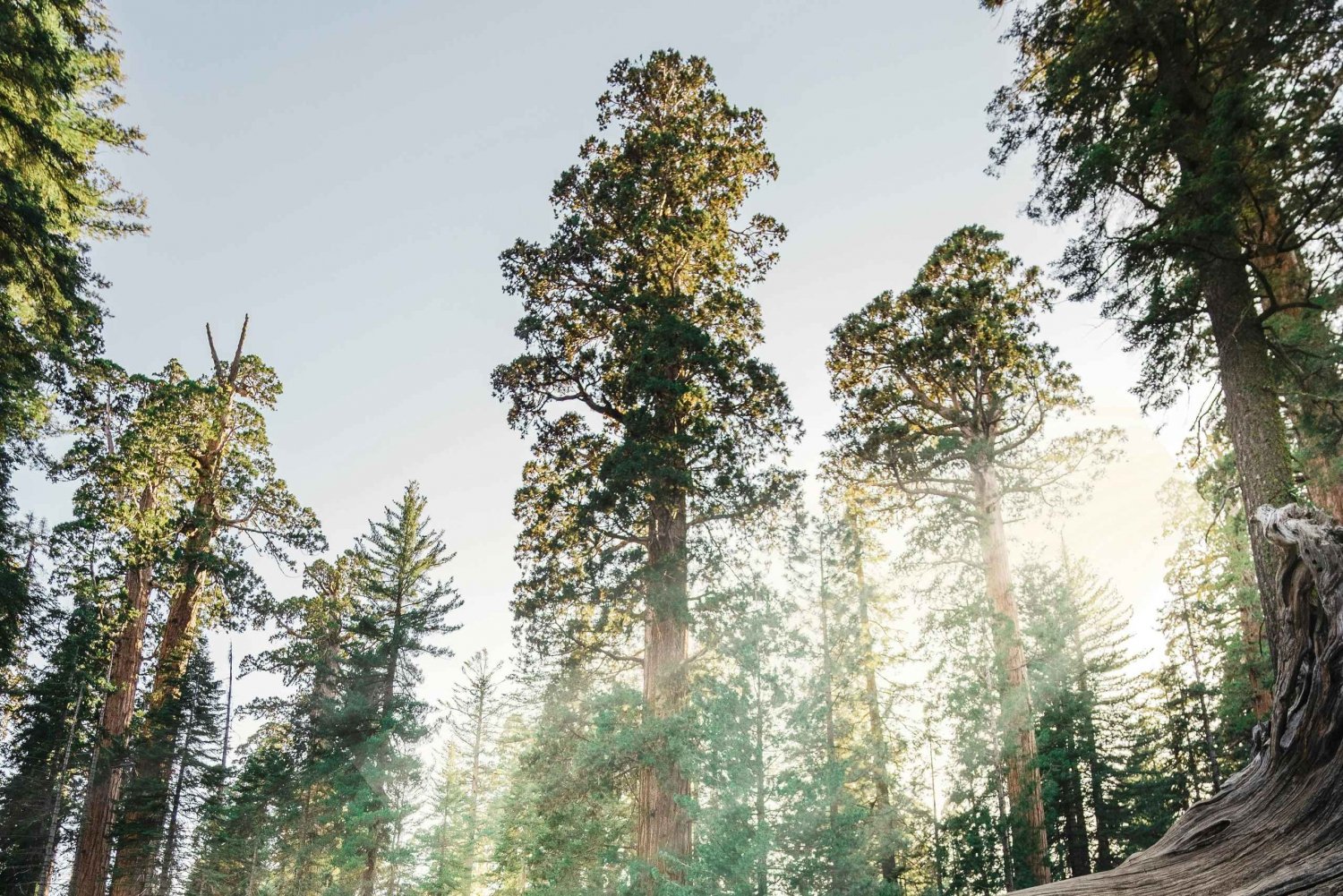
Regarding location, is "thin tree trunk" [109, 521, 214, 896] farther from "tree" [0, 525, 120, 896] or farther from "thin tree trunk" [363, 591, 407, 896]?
"thin tree trunk" [363, 591, 407, 896]

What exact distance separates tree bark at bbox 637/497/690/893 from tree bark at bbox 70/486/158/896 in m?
11.9

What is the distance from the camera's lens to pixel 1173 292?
7.47 metres

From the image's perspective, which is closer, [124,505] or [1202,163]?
[1202,163]

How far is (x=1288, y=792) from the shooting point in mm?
2570

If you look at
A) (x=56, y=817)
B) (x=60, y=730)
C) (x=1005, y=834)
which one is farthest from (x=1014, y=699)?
(x=60, y=730)

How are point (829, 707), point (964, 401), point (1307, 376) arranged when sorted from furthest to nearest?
1. point (964, 401)
2. point (829, 707)
3. point (1307, 376)

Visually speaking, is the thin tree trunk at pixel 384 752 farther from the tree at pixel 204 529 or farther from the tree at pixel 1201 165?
the tree at pixel 1201 165

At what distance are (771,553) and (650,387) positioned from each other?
3.40 metres

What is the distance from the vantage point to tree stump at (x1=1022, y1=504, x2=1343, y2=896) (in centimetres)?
224

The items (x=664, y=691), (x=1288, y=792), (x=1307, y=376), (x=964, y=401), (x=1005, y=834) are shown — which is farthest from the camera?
(x=964, y=401)

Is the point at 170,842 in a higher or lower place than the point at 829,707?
lower

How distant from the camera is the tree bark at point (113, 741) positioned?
45.2ft

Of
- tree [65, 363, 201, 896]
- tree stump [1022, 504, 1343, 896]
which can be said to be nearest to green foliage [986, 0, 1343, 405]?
tree stump [1022, 504, 1343, 896]

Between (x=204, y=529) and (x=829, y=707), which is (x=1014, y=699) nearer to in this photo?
(x=829, y=707)
